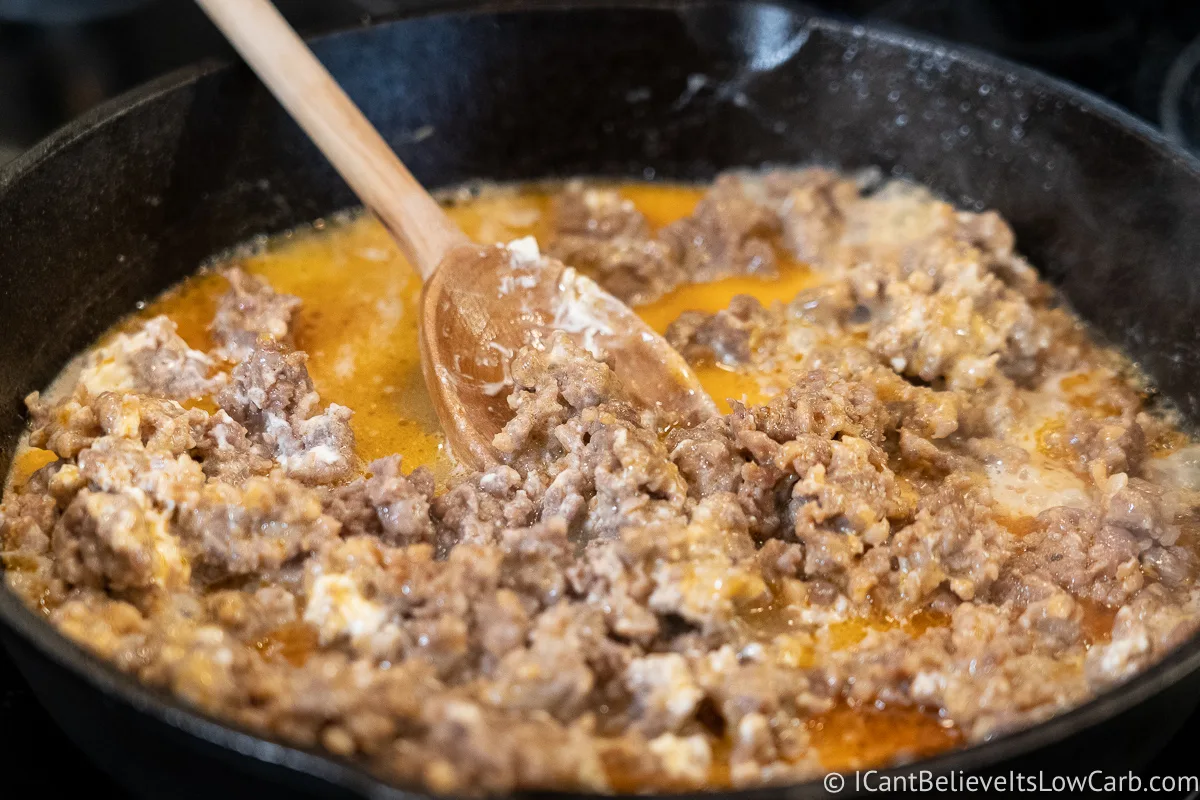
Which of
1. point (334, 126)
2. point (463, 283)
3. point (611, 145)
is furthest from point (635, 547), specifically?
point (611, 145)

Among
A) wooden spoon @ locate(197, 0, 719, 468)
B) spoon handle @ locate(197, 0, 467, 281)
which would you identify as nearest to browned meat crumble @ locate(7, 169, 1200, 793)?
wooden spoon @ locate(197, 0, 719, 468)

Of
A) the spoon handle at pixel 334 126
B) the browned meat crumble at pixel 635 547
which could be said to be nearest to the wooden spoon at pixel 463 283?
the spoon handle at pixel 334 126

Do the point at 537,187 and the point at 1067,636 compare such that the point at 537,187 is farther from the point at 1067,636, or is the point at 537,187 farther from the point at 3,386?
the point at 1067,636

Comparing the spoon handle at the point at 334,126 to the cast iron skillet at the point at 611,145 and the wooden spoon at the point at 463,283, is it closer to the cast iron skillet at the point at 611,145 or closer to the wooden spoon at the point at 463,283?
the wooden spoon at the point at 463,283

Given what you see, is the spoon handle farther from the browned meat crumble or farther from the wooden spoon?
the browned meat crumble

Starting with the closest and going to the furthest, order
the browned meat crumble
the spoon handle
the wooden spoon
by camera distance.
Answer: the browned meat crumble
the wooden spoon
the spoon handle

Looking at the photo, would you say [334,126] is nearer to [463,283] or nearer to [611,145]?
[463,283]

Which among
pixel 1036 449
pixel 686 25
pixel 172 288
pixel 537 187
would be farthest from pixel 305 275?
pixel 1036 449
